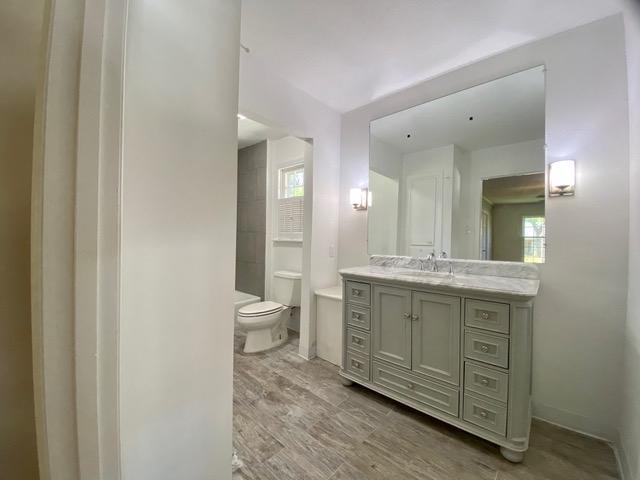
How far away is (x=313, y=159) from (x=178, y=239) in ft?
6.89

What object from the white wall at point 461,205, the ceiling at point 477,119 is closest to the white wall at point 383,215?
the ceiling at point 477,119

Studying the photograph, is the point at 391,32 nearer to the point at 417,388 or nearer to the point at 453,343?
the point at 453,343

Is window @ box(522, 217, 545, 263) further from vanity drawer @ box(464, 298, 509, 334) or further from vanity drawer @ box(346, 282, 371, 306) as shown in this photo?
vanity drawer @ box(346, 282, 371, 306)

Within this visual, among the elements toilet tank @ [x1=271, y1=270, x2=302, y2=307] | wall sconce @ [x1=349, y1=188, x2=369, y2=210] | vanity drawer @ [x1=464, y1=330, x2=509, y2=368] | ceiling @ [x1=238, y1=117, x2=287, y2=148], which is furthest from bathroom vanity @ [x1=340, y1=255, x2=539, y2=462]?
ceiling @ [x1=238, y1=117, x2=287, y2=148]

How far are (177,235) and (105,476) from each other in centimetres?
43

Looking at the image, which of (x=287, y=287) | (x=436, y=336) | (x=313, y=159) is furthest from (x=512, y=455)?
(x=313, y=159)

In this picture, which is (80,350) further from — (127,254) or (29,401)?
(29,401)

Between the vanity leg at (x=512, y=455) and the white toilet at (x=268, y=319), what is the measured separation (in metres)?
1.99

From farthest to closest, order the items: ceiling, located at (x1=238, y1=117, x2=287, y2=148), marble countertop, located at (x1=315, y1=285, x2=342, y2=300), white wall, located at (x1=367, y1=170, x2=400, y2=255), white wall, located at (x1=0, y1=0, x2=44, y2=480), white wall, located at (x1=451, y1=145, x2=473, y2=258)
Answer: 1. ceiling, located at (x1=238, y1=117, x2=287, y2=148)
2. white wall, located at (x1=367, y1=170, x2=400, y2=255)
3. marble countertop, located at (x1=315, y1=285, x2=342, y2=300)
4. white wall, located at (x1=451, y1=145, x2=473, y2=258)
5. white wall, located at (x1=0, y1=0, x2=44, y2=480)

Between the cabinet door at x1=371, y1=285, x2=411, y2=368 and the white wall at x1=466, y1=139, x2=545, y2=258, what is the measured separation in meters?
0.77

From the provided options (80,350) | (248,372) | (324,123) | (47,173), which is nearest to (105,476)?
(80,350)

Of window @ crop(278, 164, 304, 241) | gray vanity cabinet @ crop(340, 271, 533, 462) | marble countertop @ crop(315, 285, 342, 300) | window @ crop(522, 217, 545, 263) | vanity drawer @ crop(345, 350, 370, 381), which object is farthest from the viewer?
window @ crop(278, 164, 304, 241)

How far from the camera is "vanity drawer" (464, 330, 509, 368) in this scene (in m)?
A: 1.34

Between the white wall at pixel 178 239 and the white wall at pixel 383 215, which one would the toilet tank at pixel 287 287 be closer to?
the white wall at pixel 383 215
